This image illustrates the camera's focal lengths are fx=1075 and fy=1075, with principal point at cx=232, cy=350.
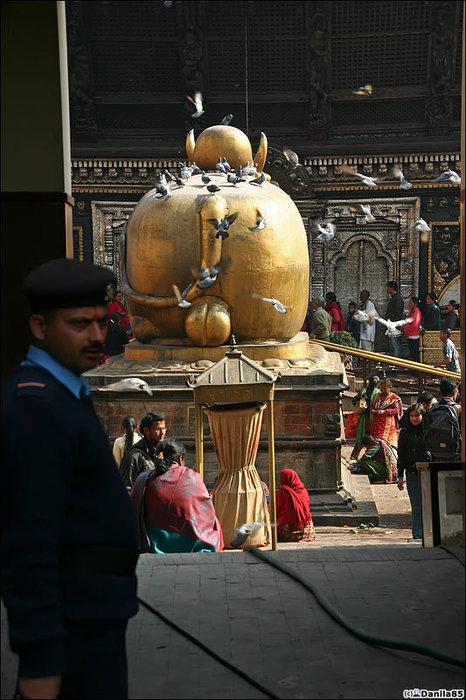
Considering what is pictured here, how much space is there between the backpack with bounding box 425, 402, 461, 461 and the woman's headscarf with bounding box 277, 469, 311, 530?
1.21 m

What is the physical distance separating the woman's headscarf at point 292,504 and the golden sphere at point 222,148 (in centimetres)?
484

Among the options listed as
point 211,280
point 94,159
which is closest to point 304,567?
point 211,280

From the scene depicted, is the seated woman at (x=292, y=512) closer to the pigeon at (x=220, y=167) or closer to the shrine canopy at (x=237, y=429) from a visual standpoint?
the shrine canopy at (x=237, y=429)

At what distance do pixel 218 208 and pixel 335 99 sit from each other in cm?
1012

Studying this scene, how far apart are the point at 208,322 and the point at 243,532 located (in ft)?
11.9

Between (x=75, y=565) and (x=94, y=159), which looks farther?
(x=94, y=159)

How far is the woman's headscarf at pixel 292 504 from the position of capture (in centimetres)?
A: 909

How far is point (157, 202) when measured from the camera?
11.7 m

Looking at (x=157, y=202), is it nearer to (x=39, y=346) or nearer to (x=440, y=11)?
(x=39, y=346)

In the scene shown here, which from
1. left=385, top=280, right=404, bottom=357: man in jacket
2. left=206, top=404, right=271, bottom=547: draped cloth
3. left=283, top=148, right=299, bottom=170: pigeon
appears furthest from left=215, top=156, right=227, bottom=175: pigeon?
left=385, top=280, right=404, bottom=357: man in jacket

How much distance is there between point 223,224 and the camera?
11.0m

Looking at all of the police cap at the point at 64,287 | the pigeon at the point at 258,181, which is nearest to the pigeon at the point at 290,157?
the pigeon at the point at 258,181

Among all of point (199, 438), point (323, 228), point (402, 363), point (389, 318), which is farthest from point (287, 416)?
point (389, 318)

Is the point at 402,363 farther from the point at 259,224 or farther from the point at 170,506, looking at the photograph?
the point at 170,506
